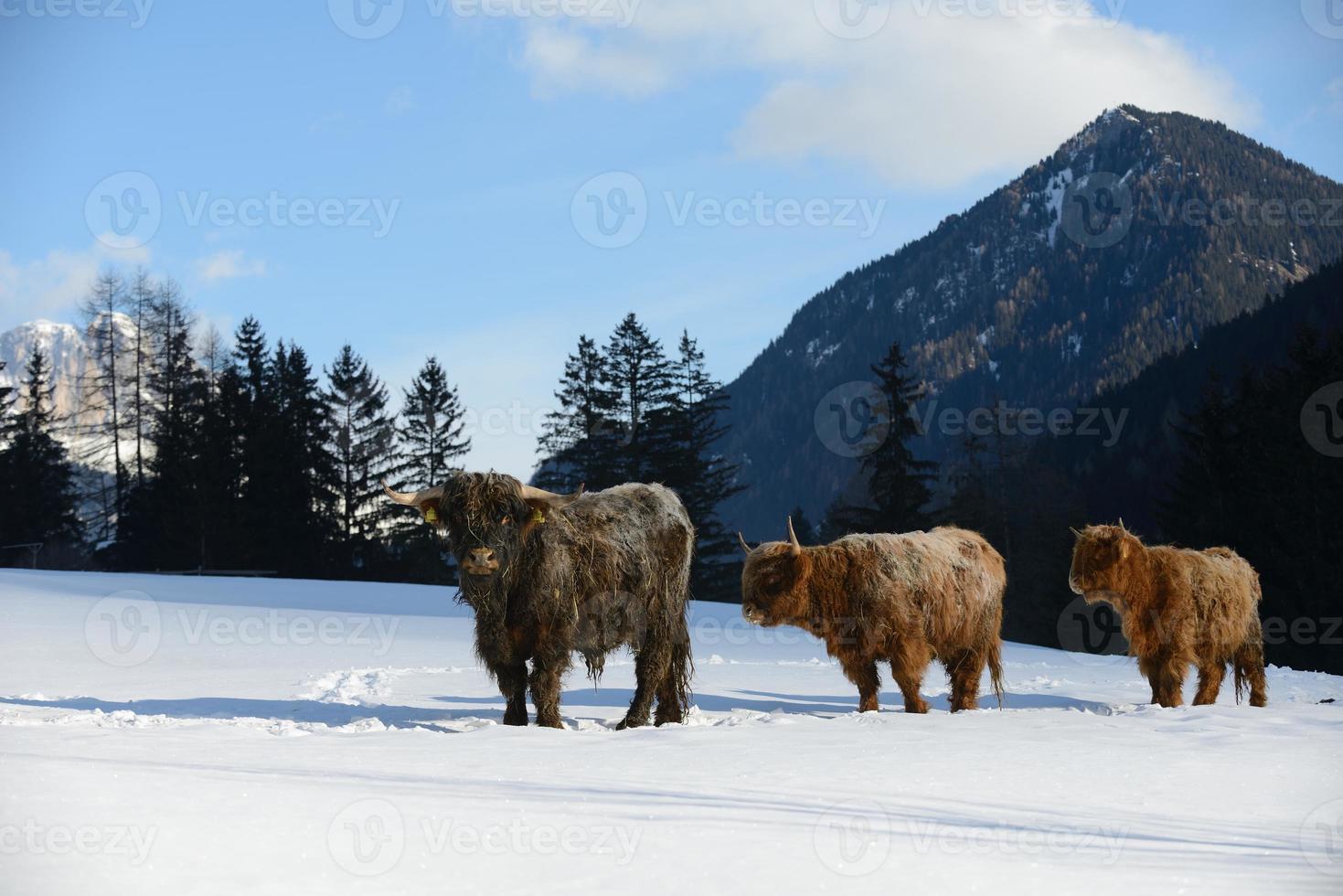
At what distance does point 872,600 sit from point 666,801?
520 cm

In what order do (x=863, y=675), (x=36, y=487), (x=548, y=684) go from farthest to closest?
1. (x=36, y=487)
2. (x=863, y=675)
3. (x=548, y=684)

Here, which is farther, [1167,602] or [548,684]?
[1167,602]

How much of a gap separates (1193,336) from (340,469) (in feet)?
453

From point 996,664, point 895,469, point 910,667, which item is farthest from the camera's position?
point 895,469

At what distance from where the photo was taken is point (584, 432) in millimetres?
43906

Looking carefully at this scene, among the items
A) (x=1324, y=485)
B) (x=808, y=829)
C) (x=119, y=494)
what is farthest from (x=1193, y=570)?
(x=119, y=494)

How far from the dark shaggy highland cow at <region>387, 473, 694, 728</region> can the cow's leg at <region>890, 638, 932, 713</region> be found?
2048 mm

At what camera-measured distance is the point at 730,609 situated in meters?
28.0

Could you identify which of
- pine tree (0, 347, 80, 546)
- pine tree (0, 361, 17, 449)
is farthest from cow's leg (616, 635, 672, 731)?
pine tree (0, 361, 17, 449)

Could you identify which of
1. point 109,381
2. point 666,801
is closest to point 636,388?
point 109,381

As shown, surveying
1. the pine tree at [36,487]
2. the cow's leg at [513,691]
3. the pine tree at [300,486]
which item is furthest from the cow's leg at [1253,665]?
the pine tree at [36,487]

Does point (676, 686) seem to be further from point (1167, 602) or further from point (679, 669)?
point (1167, 602)

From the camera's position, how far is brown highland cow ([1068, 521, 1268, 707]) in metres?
10.6

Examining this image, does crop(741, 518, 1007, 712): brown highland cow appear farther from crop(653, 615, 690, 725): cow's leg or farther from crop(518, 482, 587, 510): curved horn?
crop(518, 482, 587, 510): curved horn
